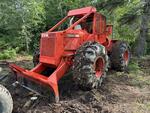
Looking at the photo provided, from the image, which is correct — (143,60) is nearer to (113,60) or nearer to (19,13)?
(113,60)

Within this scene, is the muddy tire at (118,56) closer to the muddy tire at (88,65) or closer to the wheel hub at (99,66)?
the wheel hub at (99,66)

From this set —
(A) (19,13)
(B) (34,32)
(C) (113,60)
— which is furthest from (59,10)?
(C) (113,60)

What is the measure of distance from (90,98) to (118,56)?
8.70 ft

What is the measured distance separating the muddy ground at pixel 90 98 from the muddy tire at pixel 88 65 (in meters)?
0.23

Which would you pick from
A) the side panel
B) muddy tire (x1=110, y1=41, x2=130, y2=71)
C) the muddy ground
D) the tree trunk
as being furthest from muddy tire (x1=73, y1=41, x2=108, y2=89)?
the tree trunk

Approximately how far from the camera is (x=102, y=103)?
575 centimetres

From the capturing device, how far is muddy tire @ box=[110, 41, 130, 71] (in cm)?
827

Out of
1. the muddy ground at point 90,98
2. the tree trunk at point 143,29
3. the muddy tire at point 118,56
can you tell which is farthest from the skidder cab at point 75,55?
the tree trunk at point 143,29

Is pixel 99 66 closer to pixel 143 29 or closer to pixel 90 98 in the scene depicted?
pixel 90 98

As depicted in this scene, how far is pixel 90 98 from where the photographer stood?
5980mm

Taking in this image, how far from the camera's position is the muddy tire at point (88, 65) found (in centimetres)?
612

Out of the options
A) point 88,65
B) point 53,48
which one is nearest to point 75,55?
point 88,65

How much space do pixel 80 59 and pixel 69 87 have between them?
32.8 inches

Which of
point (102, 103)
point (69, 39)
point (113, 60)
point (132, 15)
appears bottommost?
point (102, 103)
